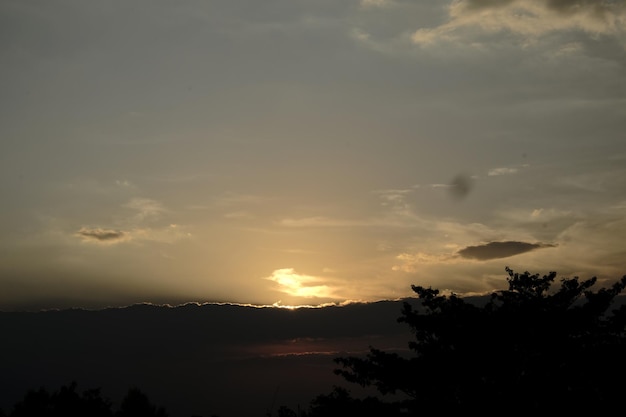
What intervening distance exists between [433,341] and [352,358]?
4.73 m

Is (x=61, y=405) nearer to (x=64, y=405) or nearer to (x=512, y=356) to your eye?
(x=64, y=405)

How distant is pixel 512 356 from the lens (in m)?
29.7

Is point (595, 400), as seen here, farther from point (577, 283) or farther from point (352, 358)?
point (352, 358)

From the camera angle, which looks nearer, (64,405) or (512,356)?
(512,356)

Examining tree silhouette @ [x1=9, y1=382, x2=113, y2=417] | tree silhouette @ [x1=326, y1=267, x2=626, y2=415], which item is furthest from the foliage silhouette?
tree silhouette @ [x1=326, y1=267, x2=626, y2=415]

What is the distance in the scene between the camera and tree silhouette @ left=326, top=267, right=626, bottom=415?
26.9 m

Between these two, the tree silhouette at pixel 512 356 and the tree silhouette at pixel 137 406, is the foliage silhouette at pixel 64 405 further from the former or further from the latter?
the tree silhouette at pixel 512 356

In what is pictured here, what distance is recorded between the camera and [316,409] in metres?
35.8

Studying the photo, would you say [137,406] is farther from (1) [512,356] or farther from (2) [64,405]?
(1) [512,356]

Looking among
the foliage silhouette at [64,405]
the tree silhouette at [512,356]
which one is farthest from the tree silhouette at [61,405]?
the tree silhouette at [512,356]

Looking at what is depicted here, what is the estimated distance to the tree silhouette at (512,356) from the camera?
26906 millimetres

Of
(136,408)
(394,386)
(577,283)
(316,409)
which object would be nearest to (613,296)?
(577,283)

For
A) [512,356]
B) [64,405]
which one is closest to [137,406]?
[64,405]

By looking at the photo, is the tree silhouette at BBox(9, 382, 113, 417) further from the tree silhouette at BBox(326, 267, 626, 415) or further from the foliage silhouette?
the tree silhouette at BBox(326, 267, 626, 415)
